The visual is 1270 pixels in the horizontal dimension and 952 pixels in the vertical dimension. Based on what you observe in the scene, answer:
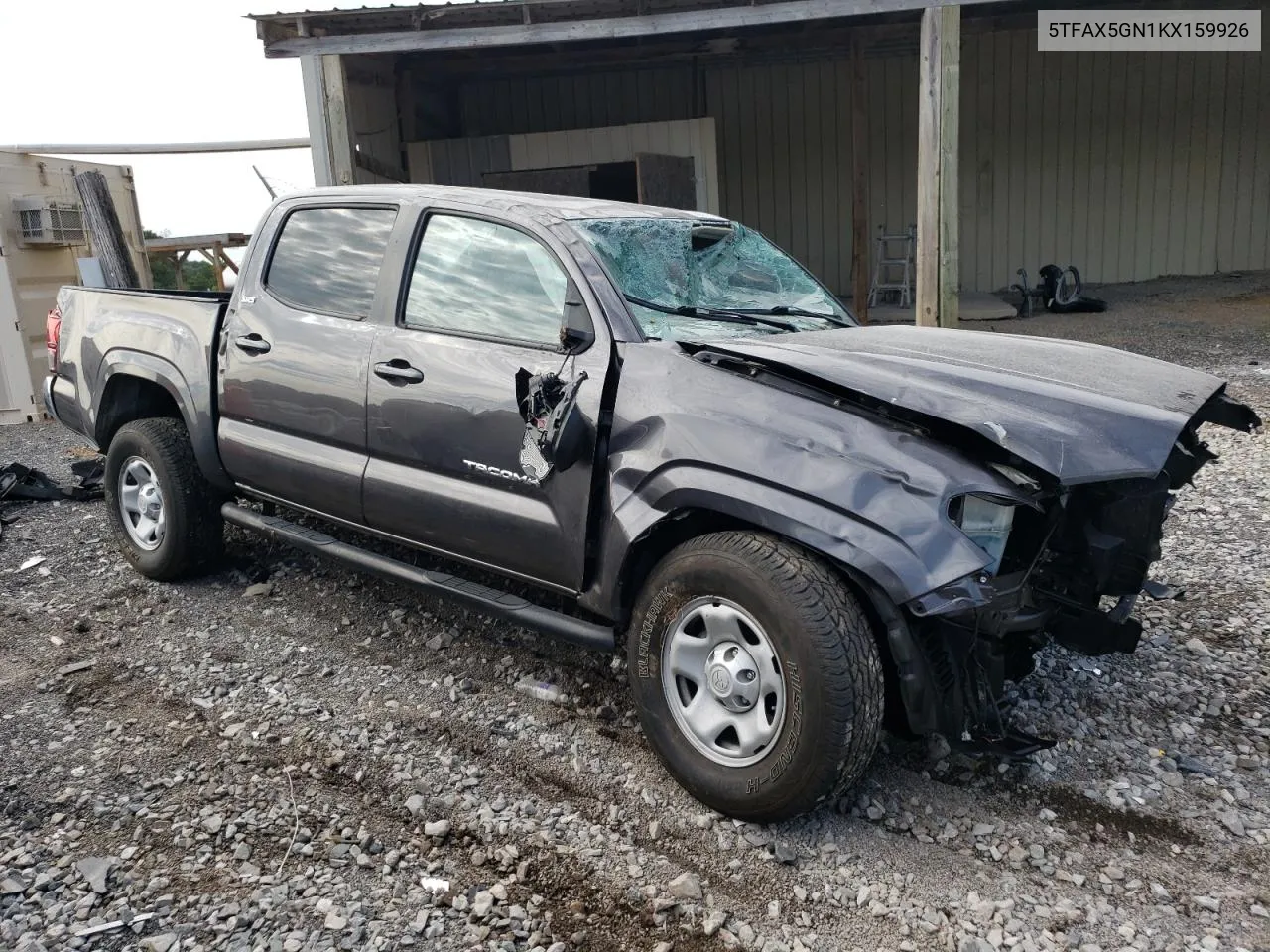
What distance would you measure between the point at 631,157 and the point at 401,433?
9.86m

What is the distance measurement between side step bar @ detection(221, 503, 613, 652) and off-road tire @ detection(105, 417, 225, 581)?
17 centimetres

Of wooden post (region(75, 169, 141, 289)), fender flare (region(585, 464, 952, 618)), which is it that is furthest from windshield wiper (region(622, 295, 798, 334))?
wooden post (region(75, 169, 141, 289))

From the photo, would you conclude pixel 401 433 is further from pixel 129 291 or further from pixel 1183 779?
pixel 1183 779

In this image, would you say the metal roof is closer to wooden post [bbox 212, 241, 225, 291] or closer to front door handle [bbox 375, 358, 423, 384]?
front door handle [bbox 375, 358, 423, 384]

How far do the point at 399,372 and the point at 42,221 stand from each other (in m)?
8.78

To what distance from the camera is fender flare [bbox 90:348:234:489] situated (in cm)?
464

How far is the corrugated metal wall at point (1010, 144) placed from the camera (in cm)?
1470

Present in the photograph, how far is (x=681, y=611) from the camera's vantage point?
9.94ft

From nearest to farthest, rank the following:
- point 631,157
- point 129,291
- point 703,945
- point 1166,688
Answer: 1. point 703,945
2. point 1166,688
3. point 129,291
4. point 631,157

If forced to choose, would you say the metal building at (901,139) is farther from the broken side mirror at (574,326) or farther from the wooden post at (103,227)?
the broken side mirror at (574,326)

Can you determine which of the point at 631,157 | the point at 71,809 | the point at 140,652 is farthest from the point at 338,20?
the point at 71,809

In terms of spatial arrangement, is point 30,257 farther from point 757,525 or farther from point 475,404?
point 757,525

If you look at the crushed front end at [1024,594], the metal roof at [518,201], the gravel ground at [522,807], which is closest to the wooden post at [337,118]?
the metal roof at [518,201]

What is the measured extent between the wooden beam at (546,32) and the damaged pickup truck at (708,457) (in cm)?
593
